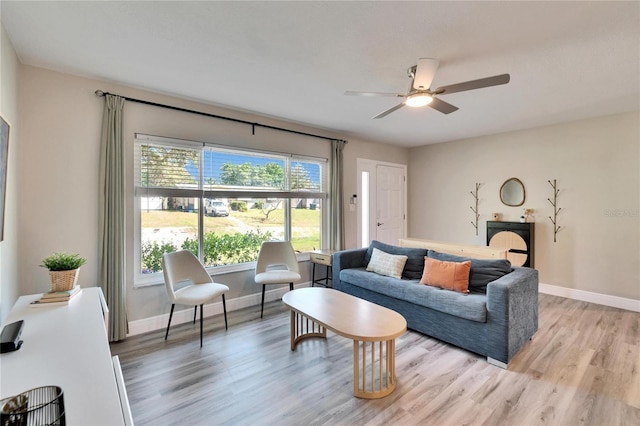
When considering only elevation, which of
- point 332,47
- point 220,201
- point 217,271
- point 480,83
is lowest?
point 217,271

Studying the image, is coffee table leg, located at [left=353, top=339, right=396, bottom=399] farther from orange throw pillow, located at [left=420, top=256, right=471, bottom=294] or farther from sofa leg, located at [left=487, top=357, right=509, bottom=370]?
orange throw pillow, located at [left=420, top=256, right=471, bottom=294]

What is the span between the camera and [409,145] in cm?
598

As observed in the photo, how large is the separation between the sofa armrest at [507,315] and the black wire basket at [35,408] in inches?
108

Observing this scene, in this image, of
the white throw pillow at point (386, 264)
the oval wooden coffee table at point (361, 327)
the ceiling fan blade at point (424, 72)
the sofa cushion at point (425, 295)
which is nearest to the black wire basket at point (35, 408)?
the oval wooden coffee table at point (361, 327)

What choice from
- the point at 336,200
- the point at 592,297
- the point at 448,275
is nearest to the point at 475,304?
the point at 448,275

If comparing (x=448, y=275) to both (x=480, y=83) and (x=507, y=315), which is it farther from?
(x=480, y=83)

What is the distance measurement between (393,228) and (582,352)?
11.8ft

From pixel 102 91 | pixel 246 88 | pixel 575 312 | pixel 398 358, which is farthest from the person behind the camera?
pixel 575 312

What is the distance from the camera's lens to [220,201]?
365 centimetres

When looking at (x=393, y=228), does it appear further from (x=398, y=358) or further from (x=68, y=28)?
(x=68, y=28)

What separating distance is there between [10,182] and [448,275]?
3.84 metres

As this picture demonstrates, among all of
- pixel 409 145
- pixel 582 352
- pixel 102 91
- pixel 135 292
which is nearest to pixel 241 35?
pixel 102 91

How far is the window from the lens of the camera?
315 centimetres

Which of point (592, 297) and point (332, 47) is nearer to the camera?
point (332, 47)
